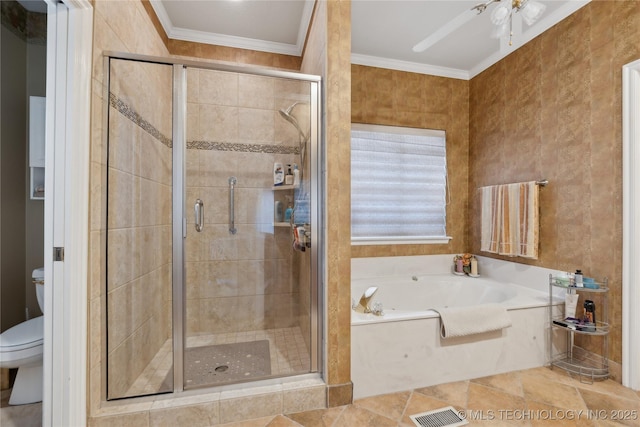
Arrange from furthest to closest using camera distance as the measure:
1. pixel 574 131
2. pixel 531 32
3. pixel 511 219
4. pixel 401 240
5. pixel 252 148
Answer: pixel 401 240 < pixel 511 219 < pixel 531 32 < pixel 574 131 < pixel 252 148

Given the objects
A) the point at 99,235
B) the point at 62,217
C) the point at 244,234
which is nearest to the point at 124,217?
the point at 99,235

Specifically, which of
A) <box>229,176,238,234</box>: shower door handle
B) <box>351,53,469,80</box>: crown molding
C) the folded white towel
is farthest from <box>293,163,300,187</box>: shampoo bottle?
<box>351,53,469,80</box>: crown molding

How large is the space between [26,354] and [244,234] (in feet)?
4.12

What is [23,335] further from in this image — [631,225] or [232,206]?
[631,225]

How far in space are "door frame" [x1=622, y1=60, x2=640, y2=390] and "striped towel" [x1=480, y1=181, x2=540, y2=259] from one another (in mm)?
604

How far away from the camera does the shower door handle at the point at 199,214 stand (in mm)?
1796

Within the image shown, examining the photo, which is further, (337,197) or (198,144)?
(198,144)

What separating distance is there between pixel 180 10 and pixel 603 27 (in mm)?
3105

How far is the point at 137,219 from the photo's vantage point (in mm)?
1742

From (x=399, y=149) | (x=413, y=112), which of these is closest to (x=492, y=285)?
(x=399, y=149)

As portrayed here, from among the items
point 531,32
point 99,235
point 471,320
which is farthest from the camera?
point 531,32

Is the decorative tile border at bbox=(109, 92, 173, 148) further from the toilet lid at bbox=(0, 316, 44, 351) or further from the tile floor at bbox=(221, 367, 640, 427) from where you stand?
the tile floor at bbox=(221, 367, 640, 427)

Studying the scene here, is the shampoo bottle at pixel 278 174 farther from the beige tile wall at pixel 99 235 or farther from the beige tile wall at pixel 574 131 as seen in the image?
the beige tile wall at pixel 574 131

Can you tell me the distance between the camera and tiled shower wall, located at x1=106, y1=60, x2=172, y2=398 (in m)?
1.54
